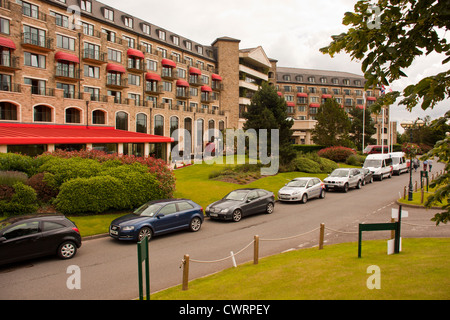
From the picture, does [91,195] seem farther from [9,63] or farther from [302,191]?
[9,63]

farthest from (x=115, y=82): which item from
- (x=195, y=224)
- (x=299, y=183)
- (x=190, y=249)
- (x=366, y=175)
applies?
(x=190, y=249)

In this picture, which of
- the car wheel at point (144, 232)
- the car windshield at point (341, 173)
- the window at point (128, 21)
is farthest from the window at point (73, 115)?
the car windshield at point (341, 173)

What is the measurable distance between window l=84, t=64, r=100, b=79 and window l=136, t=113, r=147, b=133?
695 centimetres

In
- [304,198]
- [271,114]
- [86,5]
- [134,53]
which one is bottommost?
[304,198]

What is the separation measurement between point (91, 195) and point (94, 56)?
27928 mm

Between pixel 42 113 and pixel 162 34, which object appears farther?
pixel 162 34

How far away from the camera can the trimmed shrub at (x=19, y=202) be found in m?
14.2

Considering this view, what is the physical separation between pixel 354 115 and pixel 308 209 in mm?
56108

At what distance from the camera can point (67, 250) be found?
35.3ft

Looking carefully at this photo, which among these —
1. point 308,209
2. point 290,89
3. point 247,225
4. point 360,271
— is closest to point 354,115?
point 290,89

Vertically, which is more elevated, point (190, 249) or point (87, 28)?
point (87, 28)

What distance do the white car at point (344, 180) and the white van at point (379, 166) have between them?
570cm

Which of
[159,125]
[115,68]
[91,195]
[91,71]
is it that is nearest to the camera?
[91,195]

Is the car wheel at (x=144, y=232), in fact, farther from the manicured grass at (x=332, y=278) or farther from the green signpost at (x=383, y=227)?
the green signpost at (x=383, y=227)
